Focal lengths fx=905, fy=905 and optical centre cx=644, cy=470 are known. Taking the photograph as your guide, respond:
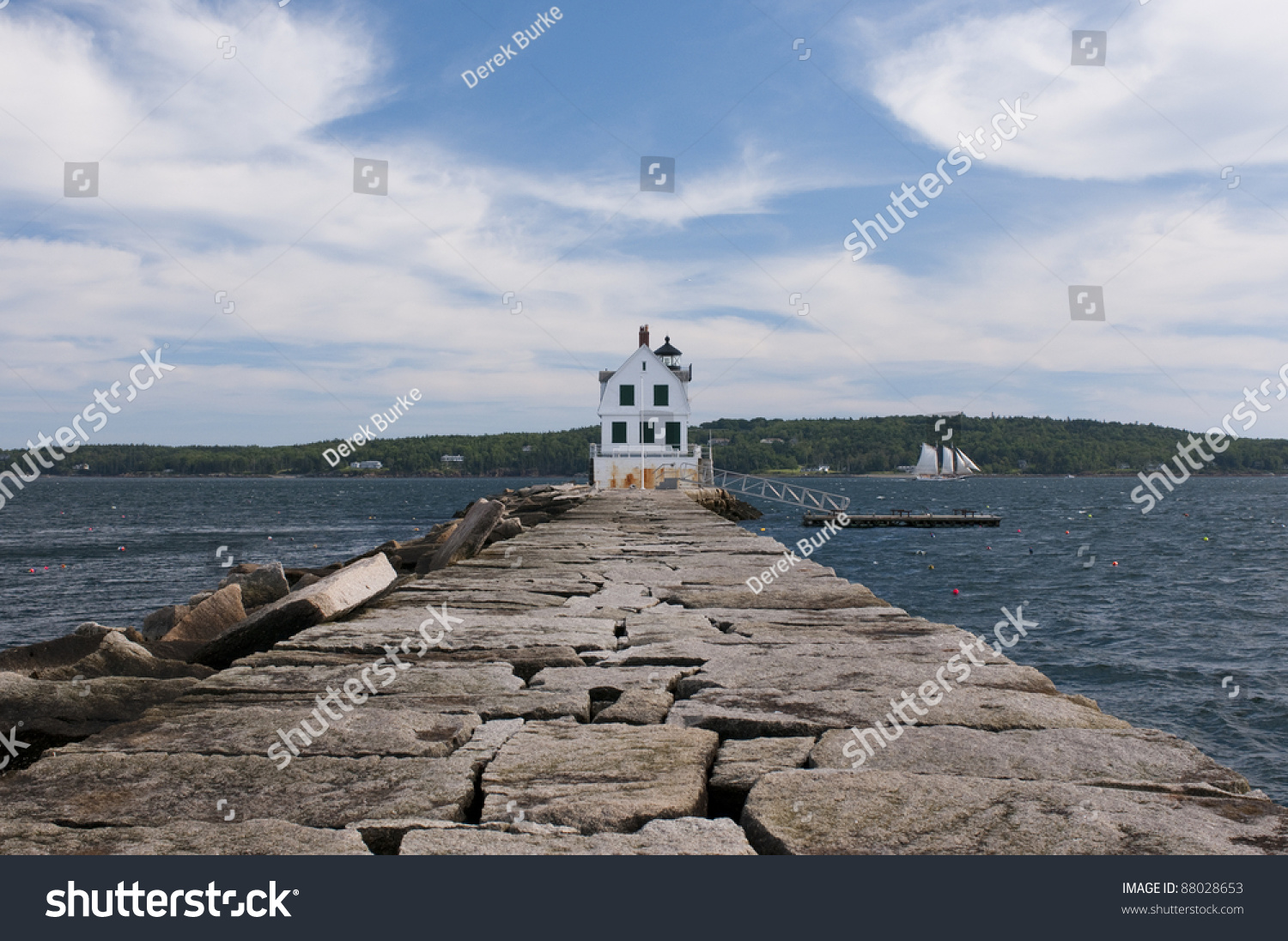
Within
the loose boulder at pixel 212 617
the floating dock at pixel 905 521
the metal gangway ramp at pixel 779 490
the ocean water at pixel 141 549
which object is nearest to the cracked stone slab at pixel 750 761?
the loose boulder at pixel 212 617

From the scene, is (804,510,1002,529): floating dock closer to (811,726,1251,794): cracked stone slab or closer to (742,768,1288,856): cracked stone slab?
(811,726,1251,794): cracked stone slab

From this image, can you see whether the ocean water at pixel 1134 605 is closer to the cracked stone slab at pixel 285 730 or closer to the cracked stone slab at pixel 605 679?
the cracked stone slab at pixel 605 679

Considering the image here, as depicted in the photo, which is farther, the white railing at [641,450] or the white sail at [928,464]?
the white sail at [928,464]

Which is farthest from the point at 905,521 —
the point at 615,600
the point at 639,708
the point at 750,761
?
the point at 750,761

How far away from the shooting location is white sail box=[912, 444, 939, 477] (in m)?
86.2

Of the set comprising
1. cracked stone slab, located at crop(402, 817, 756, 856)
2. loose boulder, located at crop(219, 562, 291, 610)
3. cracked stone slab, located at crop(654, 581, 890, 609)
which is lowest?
loose boulder, located at crop(219, 562, 291, 610)

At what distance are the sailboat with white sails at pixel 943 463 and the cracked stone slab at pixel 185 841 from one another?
289 feet

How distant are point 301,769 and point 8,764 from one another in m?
2.06

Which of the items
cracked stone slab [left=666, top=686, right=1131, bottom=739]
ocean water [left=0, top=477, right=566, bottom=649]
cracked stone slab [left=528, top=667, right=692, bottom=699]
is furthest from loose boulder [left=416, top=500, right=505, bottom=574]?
ocean water [left=0, top=477, right=566, bottom=649]

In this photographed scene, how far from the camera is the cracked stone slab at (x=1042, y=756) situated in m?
2.59

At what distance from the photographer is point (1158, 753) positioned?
277 centimetres

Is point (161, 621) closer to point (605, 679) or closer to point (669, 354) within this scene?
point (605, 679)

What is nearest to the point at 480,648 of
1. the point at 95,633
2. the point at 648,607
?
the point at 648,607

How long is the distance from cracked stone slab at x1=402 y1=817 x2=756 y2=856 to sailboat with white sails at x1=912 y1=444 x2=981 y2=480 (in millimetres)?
87648
